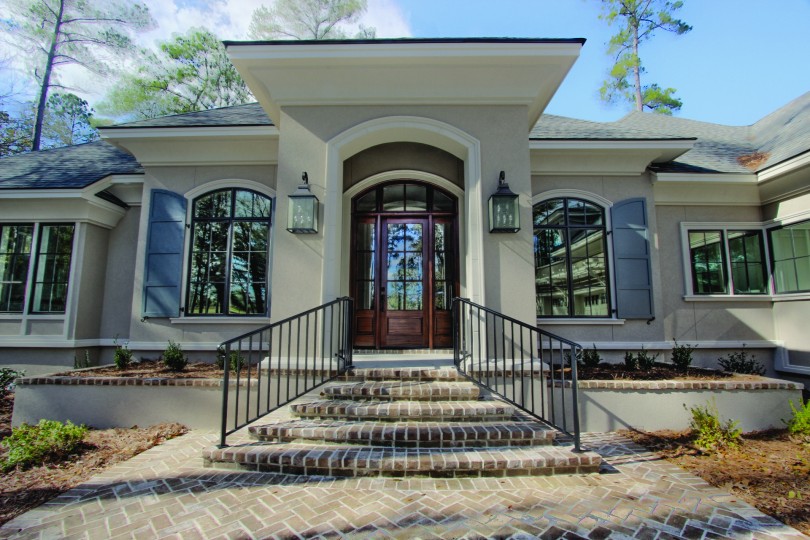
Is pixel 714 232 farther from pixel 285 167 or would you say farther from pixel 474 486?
pixel 285 167

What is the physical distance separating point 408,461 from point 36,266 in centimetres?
641

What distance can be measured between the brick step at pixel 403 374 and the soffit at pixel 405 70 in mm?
3070

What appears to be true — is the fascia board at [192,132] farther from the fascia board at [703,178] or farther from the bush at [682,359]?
the bush at [682,359]

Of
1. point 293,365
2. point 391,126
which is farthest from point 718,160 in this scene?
point 293,365

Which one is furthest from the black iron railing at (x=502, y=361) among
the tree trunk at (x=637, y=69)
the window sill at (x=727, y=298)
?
the tree trunk at (x=637, y=69)

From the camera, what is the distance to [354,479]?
279 cm

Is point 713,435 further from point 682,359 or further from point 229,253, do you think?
point 229,253

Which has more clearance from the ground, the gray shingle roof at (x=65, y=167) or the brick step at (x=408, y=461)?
the gray shingle roof at (x=65, y=167)

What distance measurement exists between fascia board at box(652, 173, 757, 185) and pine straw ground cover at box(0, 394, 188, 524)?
23.3ft

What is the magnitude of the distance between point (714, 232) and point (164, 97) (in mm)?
17183

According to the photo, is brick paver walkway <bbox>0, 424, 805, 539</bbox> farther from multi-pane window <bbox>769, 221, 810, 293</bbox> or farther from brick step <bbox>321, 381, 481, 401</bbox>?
multi-pane window <bbox>769, 221, 810, 293</bbox>

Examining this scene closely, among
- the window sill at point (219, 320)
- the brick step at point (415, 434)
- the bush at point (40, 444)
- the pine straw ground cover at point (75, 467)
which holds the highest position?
the window sill at point (219, 320)

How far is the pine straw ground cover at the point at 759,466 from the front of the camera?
251 centimetres

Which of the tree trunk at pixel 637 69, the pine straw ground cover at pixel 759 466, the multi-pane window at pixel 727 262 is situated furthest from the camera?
the tree trunk at pixel 637 69
